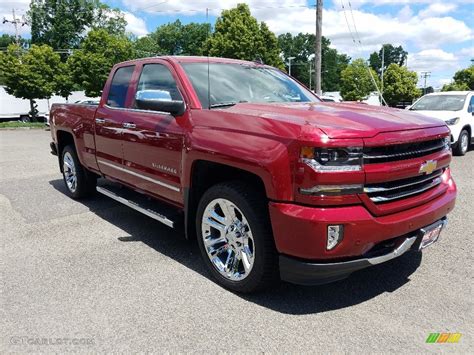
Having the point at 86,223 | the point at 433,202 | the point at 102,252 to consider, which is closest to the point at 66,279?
the point at 102,252

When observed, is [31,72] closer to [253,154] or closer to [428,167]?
[253,154]

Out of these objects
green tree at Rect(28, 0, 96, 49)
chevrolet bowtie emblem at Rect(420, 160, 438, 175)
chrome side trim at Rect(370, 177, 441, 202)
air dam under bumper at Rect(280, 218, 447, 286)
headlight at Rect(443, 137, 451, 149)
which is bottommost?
air dam under bumper at Rect(280, 218, 447, 286)

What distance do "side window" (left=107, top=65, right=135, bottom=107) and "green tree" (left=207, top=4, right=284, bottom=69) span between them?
3081cm

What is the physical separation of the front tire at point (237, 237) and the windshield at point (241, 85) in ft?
3.07

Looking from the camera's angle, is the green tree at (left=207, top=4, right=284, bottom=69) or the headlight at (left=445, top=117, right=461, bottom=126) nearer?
the headlight at (left=445, top=117, right=461, bottom=126)

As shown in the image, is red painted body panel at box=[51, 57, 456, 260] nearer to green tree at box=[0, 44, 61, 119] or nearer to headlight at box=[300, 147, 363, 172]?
headlight at box=[300, 147, 363, 172]

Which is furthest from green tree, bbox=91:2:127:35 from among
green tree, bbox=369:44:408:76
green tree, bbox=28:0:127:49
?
green tree, bbox=369:44:408:76

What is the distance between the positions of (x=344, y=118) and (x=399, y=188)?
2.08ft

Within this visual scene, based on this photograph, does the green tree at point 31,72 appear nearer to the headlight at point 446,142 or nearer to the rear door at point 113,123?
the rear door at point 113,123

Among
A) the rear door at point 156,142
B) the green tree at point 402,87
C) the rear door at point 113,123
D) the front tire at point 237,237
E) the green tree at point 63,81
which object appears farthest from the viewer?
the green tree at point 402,87

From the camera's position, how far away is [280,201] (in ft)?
9.30

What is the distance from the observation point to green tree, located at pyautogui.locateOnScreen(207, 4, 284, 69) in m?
35.5

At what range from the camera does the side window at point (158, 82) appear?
358 centimetres

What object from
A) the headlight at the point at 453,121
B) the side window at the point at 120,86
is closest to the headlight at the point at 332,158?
the side window at the point at 120,86
